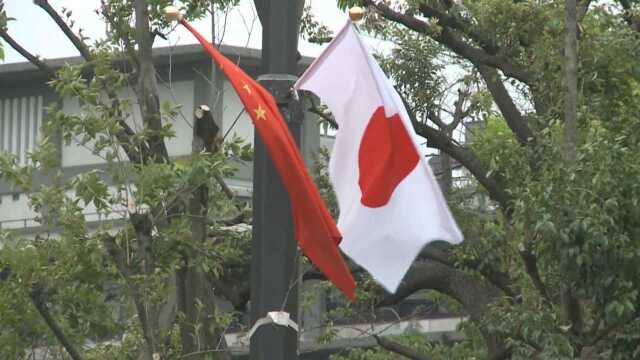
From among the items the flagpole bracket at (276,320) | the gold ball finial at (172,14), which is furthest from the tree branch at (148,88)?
the flagpole bracket at (276,320)

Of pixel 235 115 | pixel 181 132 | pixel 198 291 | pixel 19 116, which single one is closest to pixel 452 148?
pixel 198 291

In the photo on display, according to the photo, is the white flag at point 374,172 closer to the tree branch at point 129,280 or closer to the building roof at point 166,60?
the tree branch at point 129,280

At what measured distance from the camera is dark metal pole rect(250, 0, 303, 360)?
311 inches

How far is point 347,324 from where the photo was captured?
2238 cm

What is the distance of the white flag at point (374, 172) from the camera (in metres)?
8.67

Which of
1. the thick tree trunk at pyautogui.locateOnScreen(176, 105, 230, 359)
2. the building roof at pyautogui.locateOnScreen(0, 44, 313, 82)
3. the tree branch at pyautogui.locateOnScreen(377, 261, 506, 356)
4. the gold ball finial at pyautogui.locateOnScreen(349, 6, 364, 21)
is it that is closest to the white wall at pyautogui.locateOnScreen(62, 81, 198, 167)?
the building roof at pyautogui.locateOnScreen(0, 44, 313, 82)

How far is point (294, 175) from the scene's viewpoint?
8.13 metres

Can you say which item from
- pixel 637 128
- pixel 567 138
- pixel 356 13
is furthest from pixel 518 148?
pixel 356 13

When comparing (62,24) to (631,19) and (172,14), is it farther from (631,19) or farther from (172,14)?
(172,14)

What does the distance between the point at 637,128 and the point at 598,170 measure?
73.5 inches

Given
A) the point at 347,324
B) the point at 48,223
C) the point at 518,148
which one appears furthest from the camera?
the point at 347,324

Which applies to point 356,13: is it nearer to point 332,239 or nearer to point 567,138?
point 332,239

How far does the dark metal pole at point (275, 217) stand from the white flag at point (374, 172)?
347 millimetres

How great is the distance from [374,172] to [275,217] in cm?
104
